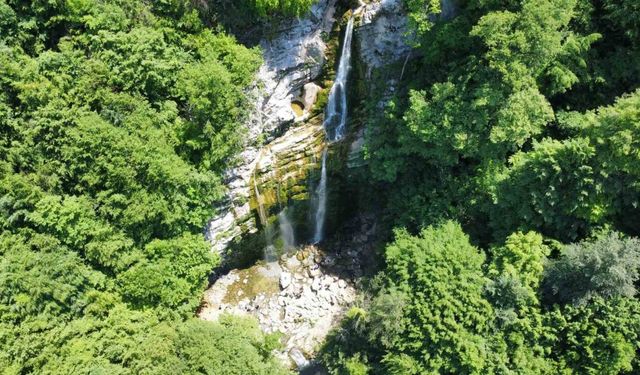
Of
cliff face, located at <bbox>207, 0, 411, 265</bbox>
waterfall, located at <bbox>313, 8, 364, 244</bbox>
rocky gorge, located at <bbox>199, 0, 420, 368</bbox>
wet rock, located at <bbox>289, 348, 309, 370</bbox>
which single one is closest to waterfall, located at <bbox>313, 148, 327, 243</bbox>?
waterfall, located at <bbox>313, 8, 364, 244</bbox>

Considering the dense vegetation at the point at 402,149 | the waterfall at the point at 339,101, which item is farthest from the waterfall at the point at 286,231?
the dense vegetation at the point at 402,149

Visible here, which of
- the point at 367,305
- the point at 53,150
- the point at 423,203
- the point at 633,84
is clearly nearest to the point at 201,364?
the point at 367,305

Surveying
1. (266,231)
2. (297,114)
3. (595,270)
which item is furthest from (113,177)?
(595,270)

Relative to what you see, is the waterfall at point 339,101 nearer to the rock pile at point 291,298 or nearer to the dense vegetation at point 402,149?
the dense vegetation at point 402,149

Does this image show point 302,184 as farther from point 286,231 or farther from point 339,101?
point 339,101

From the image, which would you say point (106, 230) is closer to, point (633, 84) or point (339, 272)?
point (339, 272)

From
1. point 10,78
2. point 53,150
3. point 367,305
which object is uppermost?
point 10,78

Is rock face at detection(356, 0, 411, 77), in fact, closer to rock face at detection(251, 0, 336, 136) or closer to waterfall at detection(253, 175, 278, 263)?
rock face at detection(251, 0, 336, 136)
